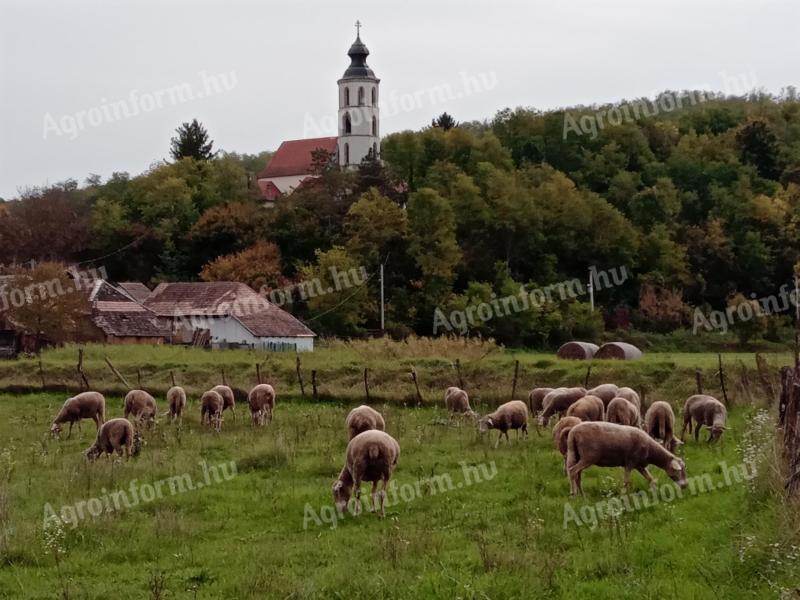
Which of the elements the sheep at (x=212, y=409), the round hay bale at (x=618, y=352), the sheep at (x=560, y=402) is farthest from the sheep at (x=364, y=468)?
the round hay bale at (x=618, y=352)

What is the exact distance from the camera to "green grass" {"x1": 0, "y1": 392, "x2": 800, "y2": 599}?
12.1m

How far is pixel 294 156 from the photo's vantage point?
118125 millimetres

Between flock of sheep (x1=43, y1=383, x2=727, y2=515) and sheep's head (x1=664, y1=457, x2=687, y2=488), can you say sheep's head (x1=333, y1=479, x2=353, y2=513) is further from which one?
sheep's head (x1=664, y1=457, x2=687, y2=488)

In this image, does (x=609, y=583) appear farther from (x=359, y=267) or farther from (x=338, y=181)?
(x=338, y=181)

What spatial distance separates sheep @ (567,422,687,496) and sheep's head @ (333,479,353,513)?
3.69 m

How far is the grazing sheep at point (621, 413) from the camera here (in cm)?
2231

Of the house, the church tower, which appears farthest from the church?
the house

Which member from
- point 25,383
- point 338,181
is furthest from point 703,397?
point 338,181

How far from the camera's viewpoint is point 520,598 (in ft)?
38.4

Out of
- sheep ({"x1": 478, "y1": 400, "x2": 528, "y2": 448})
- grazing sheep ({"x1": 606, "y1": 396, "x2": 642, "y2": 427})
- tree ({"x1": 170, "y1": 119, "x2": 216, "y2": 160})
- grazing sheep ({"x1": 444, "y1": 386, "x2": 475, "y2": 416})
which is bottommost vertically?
grazing sheep ({"x1": 444, "y1": 386, "x2": 475, "y2": 416})

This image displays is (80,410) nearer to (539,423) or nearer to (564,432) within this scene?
(539,423)

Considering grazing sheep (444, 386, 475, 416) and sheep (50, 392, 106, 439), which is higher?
sheep (50, 392, 106, 439)

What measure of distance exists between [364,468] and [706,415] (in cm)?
1076

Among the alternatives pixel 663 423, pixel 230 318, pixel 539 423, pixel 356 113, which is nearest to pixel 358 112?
pixel 356 113
